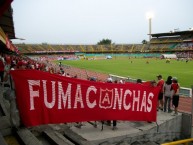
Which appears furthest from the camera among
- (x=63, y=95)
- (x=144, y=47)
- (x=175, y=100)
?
(x=144, y=47)

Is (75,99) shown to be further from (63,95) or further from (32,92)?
(32,92)

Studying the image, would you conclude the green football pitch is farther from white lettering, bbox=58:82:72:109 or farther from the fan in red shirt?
white lettering, bbox=58:82:72:109

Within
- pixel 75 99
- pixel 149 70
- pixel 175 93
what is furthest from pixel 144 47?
pixel 75 99

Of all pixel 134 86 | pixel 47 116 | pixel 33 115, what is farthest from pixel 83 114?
pixel 134 86

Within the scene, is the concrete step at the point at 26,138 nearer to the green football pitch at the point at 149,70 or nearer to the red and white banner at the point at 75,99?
the red and white banner at the point at 75,99

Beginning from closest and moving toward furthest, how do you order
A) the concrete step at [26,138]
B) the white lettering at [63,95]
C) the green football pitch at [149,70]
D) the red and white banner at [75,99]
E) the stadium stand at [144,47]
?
1. the concrete step at [26,138]
2. the red and white banner at [75,99]
3. the white lettering at [63,95]
4. the green football pitch at [149,70]
5. the stadium stand at [144,47]

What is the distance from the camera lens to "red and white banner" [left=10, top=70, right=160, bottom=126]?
4.67 m

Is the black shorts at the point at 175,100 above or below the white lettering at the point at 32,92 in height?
below

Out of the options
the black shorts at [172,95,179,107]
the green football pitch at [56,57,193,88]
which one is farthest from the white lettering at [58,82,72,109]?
the green football pitch at [56,57,193,88]

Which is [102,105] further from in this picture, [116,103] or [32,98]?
[32,98]

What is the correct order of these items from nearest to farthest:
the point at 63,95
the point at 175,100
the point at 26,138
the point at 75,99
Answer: the point at 26,138, the point at 63,95, the point at 75,99, the point at 175,100

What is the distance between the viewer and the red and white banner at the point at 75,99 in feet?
15.3

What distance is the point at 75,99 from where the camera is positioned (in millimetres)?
5535

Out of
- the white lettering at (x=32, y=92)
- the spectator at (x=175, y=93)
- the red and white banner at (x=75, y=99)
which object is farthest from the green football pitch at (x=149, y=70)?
the white lettering at (x=32, y=92)
